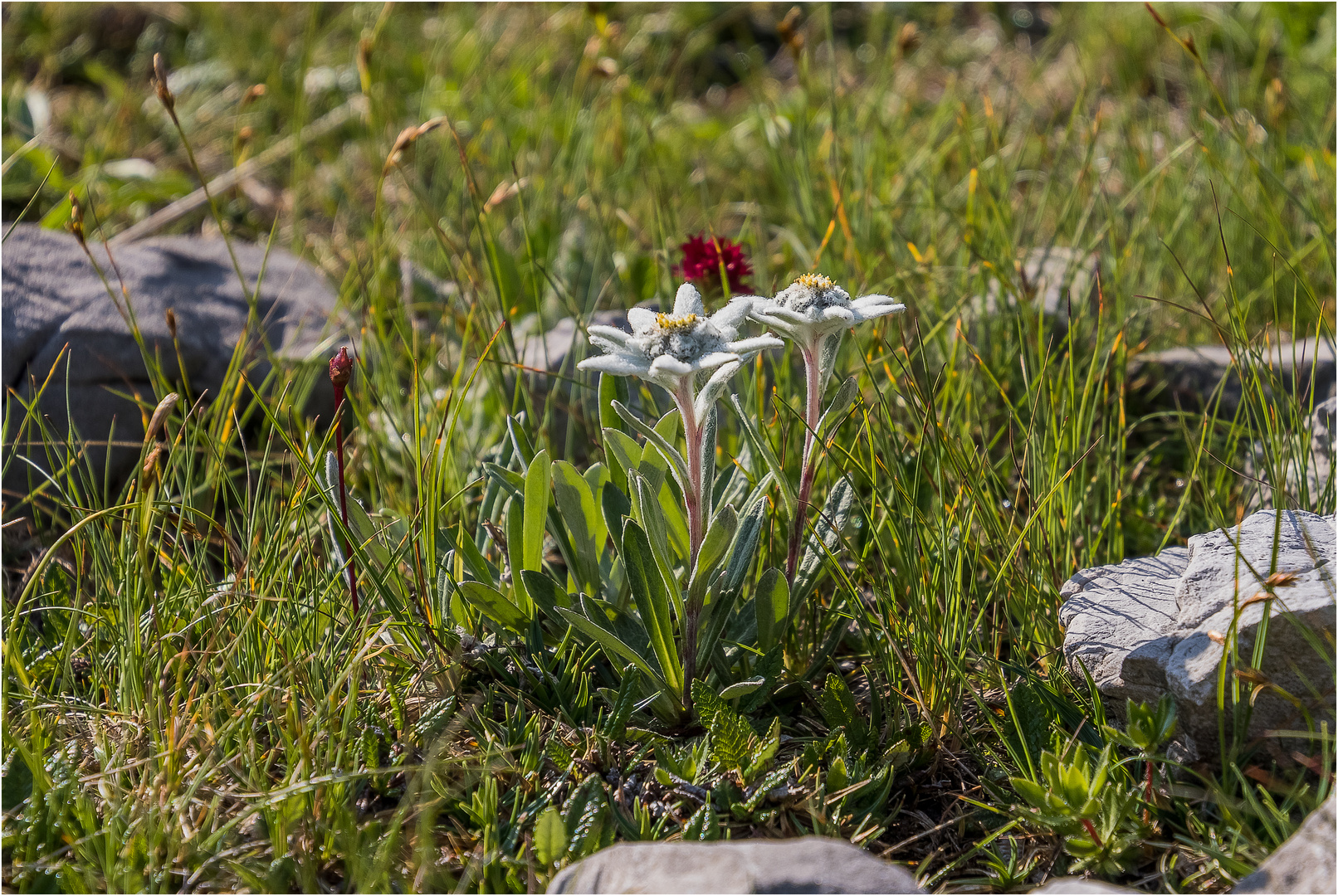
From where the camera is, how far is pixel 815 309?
1378mm

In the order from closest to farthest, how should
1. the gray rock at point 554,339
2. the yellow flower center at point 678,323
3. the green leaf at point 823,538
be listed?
the yellow flower center at point 678,323 → the green leaf at point 823,538 → the gray rock at point 554,339

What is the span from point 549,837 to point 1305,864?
94cm

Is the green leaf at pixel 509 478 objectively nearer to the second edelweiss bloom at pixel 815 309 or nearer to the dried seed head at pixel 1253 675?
the second edelweiss bloom at pixel 815 309

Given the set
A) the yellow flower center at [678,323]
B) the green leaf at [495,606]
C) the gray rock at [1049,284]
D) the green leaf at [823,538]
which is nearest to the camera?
the yellow flower center at [678,323]

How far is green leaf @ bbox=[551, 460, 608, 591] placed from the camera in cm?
166

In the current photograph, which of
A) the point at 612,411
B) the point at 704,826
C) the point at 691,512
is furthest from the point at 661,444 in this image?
the point at 704,826

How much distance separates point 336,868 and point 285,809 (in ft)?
0.41

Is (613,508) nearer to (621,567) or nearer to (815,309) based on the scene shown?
(621,567)

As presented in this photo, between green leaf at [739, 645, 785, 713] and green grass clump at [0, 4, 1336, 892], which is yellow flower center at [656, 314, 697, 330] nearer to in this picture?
green grass clump at [0, 4, 1336, 892]

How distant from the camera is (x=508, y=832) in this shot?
56.1 inches

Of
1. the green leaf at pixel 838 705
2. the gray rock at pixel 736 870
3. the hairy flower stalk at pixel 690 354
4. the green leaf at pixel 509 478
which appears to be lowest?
the green leaf at pixel 838 705

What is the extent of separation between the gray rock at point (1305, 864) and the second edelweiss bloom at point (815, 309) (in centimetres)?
82

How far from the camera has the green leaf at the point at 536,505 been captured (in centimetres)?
163

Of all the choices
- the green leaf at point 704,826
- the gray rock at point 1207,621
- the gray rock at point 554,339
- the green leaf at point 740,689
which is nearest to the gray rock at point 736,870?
the green leaf at point 704,826
